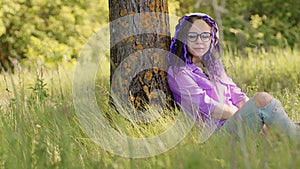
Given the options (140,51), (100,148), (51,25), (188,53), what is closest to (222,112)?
(188,53)

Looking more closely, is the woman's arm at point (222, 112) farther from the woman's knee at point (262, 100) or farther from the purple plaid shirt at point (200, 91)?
the woman's knee at point (262, 100)

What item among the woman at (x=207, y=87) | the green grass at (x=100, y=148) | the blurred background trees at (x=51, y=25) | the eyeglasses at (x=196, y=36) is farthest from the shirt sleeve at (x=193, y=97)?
the blurred background trees at (x=51, y=25)

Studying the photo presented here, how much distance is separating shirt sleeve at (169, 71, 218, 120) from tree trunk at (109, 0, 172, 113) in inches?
8.0

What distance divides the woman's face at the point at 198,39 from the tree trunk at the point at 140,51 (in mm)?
238

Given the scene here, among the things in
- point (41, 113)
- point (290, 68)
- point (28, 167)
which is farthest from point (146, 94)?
point (290, 68)

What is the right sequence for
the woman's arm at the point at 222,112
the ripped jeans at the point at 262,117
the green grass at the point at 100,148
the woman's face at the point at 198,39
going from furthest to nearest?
the woman's face at the point at 198,39 < the woman's arm at the point at 222,112 < the ripped jeans at the point at 262,117 < the green grass at the point at 100,148

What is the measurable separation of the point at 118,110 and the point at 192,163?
1.85 metres

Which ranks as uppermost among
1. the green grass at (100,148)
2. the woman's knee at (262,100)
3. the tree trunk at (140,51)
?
the tree trunk at (140,51)

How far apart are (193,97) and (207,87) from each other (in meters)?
0.16

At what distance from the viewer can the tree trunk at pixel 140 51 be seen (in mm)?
4414

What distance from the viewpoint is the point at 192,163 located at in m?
2.28

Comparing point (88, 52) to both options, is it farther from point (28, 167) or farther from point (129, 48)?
point (28, 167)

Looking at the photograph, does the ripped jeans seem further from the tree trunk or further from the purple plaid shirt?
the tree trunk

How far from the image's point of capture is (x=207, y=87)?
424 centimetres
